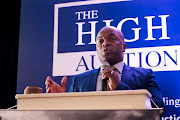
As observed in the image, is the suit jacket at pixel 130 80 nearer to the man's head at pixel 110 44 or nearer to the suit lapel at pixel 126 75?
the suit lapel at pixel 126 75

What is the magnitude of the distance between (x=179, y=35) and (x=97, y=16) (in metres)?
0.92

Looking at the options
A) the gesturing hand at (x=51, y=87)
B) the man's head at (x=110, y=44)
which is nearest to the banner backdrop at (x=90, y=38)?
the man's head at (x=110, y=44)

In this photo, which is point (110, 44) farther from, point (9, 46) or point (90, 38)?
point (9, 46)

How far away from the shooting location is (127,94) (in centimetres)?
174

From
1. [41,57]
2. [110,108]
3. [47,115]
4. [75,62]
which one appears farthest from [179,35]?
[47,115]

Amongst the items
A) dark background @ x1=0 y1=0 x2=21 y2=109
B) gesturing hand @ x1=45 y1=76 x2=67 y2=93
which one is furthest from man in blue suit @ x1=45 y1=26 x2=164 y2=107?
dark background @ x1=0 y1=0 x2=21 y2=109

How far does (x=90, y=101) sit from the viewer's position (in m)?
1.80

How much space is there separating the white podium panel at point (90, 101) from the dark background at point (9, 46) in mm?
2149

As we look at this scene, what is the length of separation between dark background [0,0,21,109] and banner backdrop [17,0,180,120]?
22cm

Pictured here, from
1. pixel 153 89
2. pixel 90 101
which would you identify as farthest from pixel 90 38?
pixel 90 101

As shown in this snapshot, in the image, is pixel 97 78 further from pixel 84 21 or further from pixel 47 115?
pixel 47 115

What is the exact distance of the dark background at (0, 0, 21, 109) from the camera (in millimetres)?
4035

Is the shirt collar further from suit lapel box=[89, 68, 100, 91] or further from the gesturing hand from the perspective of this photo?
the gesturing hand

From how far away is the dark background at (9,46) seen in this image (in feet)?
13.2
